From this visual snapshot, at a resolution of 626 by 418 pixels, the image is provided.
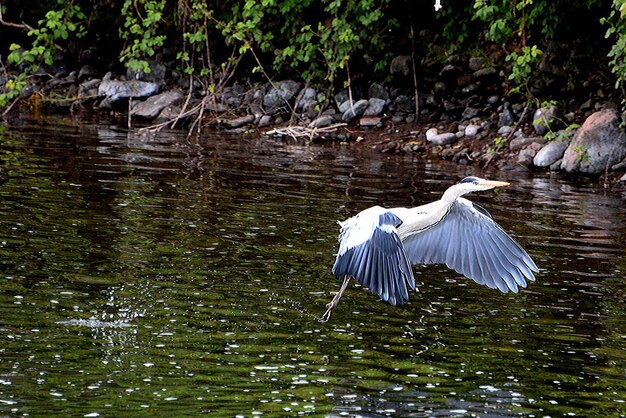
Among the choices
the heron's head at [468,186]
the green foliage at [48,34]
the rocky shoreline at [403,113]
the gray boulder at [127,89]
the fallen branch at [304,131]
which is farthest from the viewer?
the gray boulder at [127,89]

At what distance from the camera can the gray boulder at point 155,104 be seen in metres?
17.5

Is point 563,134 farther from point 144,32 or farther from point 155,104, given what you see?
point 155,104

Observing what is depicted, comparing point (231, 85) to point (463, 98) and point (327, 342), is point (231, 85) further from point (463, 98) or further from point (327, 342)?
point (327, 342)

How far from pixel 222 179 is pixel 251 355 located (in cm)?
657

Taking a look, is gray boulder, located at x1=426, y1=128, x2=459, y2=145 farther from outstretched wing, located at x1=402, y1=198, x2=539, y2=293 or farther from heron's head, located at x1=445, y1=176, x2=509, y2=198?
heron's head, located at x1=445, y1=176, x2=509, y2=198

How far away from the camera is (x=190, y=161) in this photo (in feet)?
44.5

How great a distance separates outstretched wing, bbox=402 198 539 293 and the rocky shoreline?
6.41 metres

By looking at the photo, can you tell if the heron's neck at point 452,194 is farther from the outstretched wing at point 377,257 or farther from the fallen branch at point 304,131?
the fallen branch at point 304,131

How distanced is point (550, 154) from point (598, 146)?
2.35 ft

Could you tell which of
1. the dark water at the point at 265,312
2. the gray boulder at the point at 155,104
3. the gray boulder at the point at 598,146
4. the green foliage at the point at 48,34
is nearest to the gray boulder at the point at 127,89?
the gray boulder at the point at 155,104

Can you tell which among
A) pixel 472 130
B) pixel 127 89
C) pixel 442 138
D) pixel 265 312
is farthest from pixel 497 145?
pixel 265 312

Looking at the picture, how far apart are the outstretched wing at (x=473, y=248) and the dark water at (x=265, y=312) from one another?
235mm

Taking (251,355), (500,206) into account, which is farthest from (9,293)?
(500,206)

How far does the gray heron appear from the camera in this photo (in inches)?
259
